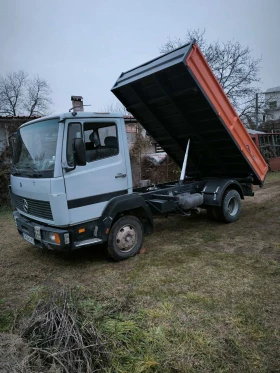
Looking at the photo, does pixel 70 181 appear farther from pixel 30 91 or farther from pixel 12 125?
pixel 30 91

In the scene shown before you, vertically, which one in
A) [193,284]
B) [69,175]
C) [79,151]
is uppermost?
[79,151]

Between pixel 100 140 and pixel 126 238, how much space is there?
1.52 metres

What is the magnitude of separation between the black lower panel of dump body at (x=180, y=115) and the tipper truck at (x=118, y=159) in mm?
19

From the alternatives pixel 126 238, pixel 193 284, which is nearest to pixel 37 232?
pixel 126 238

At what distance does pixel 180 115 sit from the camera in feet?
16.8

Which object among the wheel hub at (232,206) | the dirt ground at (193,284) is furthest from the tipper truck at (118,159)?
the dirt ground at (193,284)

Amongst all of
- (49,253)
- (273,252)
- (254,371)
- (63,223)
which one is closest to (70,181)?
(63,223)

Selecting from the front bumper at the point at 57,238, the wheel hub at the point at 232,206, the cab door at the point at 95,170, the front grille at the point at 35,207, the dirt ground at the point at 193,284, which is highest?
the cab door at the point at 95,170

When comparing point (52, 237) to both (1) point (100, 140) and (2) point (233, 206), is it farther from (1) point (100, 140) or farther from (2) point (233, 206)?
(2) point (233, 206)

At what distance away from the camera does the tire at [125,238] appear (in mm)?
4086

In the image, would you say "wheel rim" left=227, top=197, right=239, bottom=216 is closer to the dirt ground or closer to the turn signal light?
the dirt ground

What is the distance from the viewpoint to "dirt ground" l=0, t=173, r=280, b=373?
89.8 inches

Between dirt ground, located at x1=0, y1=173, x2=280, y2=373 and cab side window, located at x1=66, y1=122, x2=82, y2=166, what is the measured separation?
1.57 metres

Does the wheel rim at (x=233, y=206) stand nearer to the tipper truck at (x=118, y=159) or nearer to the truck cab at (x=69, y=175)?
the tipper truck at (x=118, y=159)
